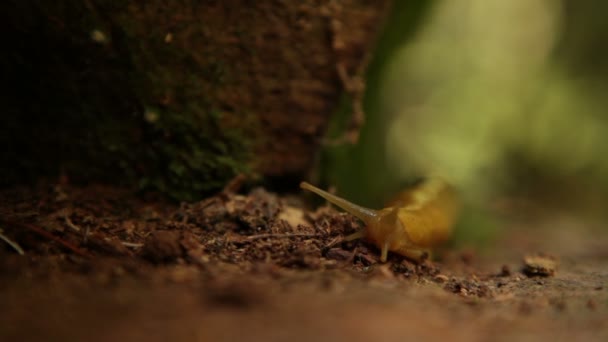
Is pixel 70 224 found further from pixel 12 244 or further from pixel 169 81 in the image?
pixel 169 81

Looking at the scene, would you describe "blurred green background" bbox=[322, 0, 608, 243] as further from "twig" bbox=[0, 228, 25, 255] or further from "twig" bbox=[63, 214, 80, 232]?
"twig" bbox=[0, 228, 25, 255]

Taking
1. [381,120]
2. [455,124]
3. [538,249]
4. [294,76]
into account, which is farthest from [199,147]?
[455,124]

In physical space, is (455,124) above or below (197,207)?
above

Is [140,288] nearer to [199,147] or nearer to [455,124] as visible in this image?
[199,147]

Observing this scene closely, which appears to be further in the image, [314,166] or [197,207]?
[314,166]

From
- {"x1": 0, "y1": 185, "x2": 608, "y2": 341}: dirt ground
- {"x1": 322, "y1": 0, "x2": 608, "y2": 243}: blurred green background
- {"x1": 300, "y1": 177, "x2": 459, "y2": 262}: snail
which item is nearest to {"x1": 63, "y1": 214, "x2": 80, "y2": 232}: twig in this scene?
{"x1": 0, "y1": 185, "x2": 608, "y2": 341}: dirt ground

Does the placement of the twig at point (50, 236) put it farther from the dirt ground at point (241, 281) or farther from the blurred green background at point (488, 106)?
the blurred green background at point (488, 106)
